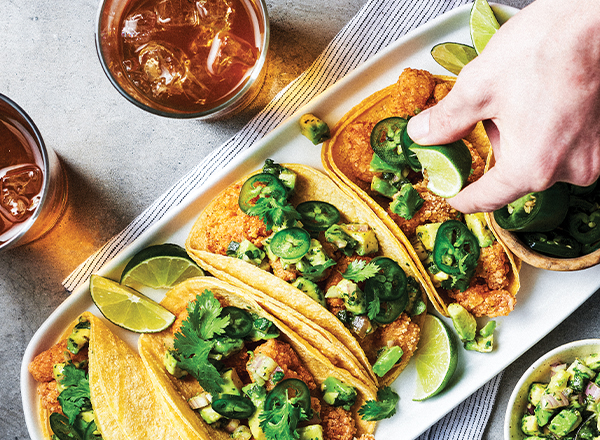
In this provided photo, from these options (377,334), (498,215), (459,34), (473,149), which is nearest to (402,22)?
(459,34)

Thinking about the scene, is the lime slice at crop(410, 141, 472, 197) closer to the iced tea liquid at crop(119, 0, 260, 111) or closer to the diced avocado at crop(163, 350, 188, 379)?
the iced tea liquid at crop(119, 0, 260, 111)

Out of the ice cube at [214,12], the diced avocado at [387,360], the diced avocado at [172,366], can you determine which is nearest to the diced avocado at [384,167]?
the diced avocado at [387,360]

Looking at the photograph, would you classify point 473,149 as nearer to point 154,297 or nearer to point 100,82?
point 154,297

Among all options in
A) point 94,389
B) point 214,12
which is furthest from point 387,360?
point 214,12

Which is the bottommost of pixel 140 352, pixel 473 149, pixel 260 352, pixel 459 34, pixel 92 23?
pixel 140 352

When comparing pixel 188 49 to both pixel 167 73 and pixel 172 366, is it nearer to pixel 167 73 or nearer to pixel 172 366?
pixel 167 73

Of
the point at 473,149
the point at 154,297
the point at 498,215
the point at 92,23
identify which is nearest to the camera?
the point at 498,215

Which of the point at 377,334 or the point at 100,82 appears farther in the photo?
the point at 100,82
